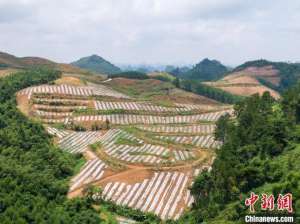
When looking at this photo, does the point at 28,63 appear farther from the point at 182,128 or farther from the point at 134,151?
A: the point at 134,151

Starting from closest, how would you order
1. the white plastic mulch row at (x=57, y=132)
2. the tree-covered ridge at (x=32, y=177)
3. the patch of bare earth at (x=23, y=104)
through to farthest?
the tree-covered ridge at (x=32, y=177) < the white plastic mulch row at (x=57, y=132) < the patch of bare earth at (x=23, y=104)

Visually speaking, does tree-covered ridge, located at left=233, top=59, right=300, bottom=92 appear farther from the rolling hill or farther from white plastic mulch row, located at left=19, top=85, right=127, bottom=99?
white plastic mulch row, located at left=19, top=85, right=127, bottom=99

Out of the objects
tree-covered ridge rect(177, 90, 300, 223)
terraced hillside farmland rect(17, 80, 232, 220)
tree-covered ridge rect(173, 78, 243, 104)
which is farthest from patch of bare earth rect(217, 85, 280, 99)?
tree-covered ridge rect(177, 90, 300, 223)

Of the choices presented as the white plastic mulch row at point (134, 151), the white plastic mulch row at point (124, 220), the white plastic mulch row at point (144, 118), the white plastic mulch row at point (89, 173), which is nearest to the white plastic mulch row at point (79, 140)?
the white plastic mulch row at point (134, 151)

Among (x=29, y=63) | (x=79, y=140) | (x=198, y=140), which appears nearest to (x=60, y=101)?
(x=79, y=140)

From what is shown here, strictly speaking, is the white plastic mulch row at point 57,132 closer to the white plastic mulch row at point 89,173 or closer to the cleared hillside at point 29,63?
the white plastic mulch row at point 89,173

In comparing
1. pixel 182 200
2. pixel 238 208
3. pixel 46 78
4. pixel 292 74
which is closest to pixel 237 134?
pixel 182 200
